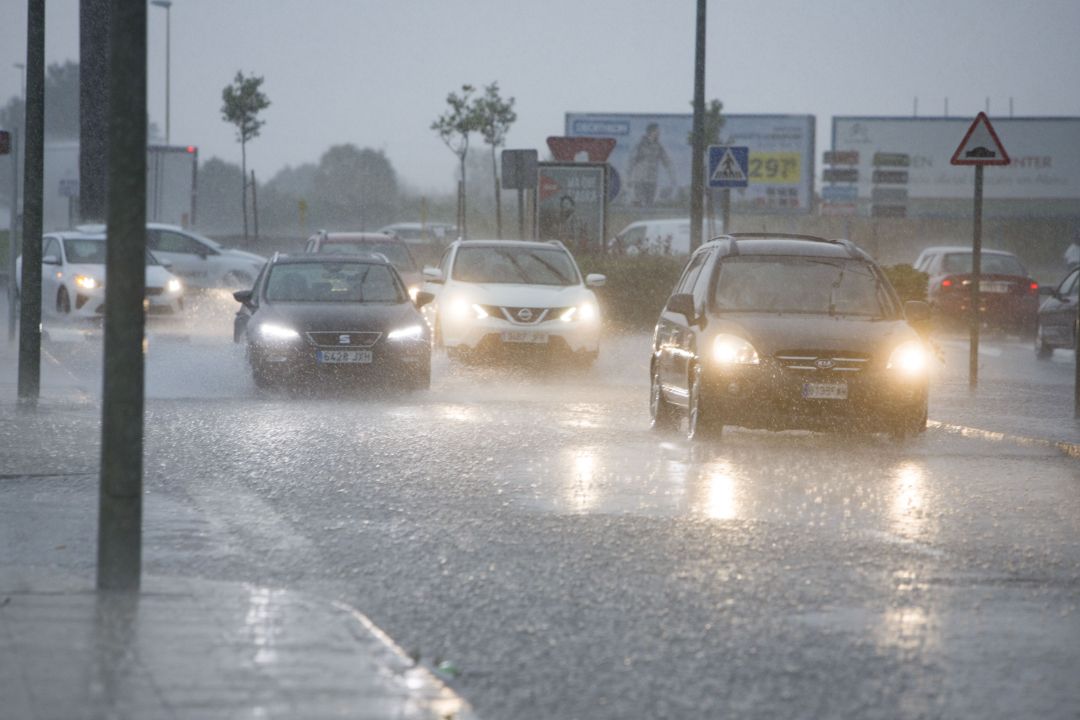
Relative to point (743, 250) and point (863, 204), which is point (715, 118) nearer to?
point (863, 204)

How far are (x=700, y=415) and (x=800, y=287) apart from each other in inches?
66.1

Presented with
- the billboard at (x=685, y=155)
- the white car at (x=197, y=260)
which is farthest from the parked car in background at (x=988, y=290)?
A: the billboard at (x=685, y=155)

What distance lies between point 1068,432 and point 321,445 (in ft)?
20.4

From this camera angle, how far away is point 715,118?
2943 inches

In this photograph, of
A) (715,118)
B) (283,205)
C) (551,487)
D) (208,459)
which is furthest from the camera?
(283,205)

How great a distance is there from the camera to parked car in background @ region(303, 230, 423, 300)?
1104 inches

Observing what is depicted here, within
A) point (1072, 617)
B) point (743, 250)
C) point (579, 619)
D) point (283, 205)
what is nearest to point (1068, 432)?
point (743, 250)

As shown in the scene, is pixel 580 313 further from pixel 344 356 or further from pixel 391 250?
pixel 391 250

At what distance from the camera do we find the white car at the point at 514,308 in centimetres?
2181

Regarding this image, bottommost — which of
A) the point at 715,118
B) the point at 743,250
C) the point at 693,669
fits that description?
the point at 693,669

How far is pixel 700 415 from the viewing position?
44.8ft

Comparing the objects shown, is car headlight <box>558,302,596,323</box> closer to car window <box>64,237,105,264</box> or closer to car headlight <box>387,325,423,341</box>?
car headlight <box>387,325,423,341</box>

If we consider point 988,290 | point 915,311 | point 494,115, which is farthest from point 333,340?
point 494,115

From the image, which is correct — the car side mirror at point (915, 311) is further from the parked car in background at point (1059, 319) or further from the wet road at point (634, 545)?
the parked car in background at point (1059, 319)
